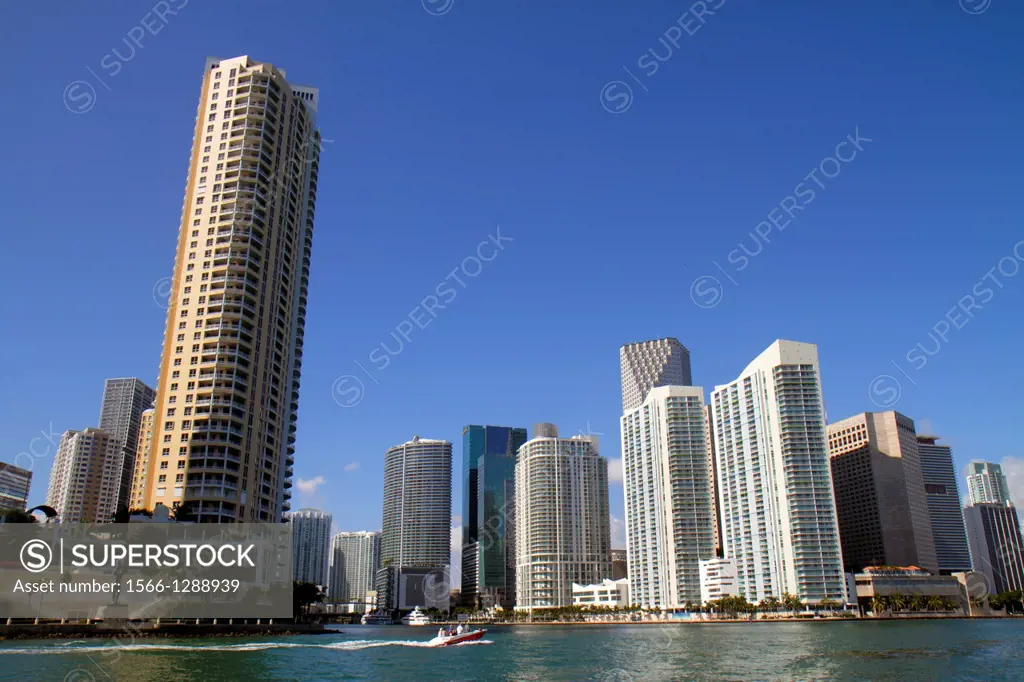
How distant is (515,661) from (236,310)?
78220 millimetres

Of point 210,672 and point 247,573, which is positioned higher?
point 247,573

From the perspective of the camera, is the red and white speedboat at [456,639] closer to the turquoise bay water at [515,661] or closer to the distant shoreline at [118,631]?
the turquoise bay water at [515,661]

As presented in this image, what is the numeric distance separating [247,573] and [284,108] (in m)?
87.3

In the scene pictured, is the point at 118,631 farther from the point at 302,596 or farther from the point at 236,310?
the point at 302,596

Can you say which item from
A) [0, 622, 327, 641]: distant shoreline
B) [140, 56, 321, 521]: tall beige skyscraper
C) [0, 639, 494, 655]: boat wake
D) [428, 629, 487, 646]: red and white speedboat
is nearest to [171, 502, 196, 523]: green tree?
[140, 56, 321, 521]: tall beige skyscraper

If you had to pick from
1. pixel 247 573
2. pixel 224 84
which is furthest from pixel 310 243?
pixel 247 573

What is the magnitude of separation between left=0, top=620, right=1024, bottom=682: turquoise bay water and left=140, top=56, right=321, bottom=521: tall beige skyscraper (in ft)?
94.7

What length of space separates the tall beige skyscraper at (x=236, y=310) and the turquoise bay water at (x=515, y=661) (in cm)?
2886

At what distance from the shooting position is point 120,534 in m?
116

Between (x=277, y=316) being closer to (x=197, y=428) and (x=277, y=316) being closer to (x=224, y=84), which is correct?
(x=197, y=428)

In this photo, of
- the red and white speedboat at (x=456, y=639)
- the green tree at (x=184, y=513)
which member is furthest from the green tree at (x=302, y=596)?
the red and white speedboat at (x=456, y=639)

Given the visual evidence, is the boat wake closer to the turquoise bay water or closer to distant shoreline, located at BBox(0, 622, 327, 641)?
the turquoise bay water

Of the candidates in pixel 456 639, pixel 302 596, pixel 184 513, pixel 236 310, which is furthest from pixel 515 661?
pixel 302 596

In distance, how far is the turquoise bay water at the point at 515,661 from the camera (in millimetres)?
70688
